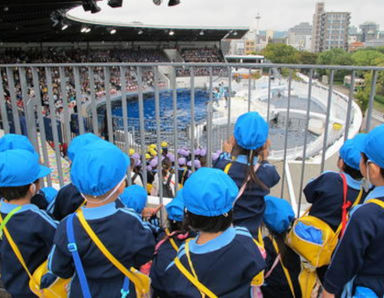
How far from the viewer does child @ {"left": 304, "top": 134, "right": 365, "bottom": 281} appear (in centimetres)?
175

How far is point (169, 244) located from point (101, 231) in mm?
491

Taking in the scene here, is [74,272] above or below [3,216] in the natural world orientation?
below

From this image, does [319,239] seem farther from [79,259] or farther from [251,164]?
[79,259]

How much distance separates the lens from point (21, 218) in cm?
167

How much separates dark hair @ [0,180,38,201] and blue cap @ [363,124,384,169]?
5.29ft

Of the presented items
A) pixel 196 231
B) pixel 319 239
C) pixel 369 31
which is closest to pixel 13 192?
pixel 196 231

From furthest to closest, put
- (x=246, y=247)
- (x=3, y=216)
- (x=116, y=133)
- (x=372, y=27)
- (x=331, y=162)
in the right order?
1. (x=372, y=27)
2. (x=331, y=162)
3. (x=116, y=133)
4. (x=3, y=216)
5. (x=246, y=247)

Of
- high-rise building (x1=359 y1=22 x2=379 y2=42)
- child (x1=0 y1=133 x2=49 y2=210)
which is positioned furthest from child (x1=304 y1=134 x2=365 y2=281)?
high-rise building (x1=359 y1=22 x2=379 y2=42)

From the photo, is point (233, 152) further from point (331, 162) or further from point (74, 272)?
point (331, 162)

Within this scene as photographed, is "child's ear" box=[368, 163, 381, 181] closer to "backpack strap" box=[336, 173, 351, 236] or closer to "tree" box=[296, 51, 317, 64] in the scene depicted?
"backpack strap" box=[336, 173, 351, 236]

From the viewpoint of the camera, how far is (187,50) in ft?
143

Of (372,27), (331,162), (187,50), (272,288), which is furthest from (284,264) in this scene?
(372,27)

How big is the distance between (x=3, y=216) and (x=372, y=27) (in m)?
205

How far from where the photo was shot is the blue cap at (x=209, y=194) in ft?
4.44
